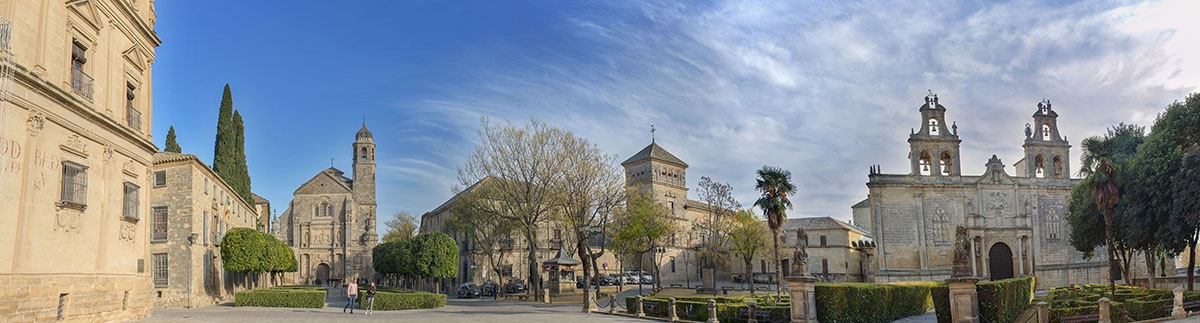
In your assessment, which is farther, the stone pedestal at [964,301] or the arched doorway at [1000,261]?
the arched doorway at [1000,261]

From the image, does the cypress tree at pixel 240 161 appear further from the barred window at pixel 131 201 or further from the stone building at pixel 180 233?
the barred window at pixel 131 201

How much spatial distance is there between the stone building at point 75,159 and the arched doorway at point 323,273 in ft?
189

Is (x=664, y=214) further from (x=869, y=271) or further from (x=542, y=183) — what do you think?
(x=869, y=271)

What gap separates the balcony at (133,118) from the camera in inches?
821

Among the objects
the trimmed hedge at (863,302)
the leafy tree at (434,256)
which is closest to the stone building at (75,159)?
the trimmed hedge at (863,302)

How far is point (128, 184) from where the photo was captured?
20062mm

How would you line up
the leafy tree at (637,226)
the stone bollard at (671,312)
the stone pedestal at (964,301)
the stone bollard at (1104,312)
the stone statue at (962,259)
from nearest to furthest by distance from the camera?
1. the stone pedestal at (964,301)
2. the stone statue at (962,259)
3. the stone bollard at (1104,312)
4. the stone bollard at (671,312)
5. the leafy tree at (637,226)

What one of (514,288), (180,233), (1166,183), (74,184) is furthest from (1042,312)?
(514,288)

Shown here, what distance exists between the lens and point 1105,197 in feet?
101

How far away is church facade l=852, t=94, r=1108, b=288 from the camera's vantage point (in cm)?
5194

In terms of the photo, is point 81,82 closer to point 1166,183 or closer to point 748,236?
point 1166,183

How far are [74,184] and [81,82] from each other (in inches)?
98.8

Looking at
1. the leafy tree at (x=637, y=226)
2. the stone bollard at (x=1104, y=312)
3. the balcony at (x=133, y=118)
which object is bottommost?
the stone bollard at (x=1104, y=312)

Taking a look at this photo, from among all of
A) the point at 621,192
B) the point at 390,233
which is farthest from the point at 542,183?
the point at 390,233
